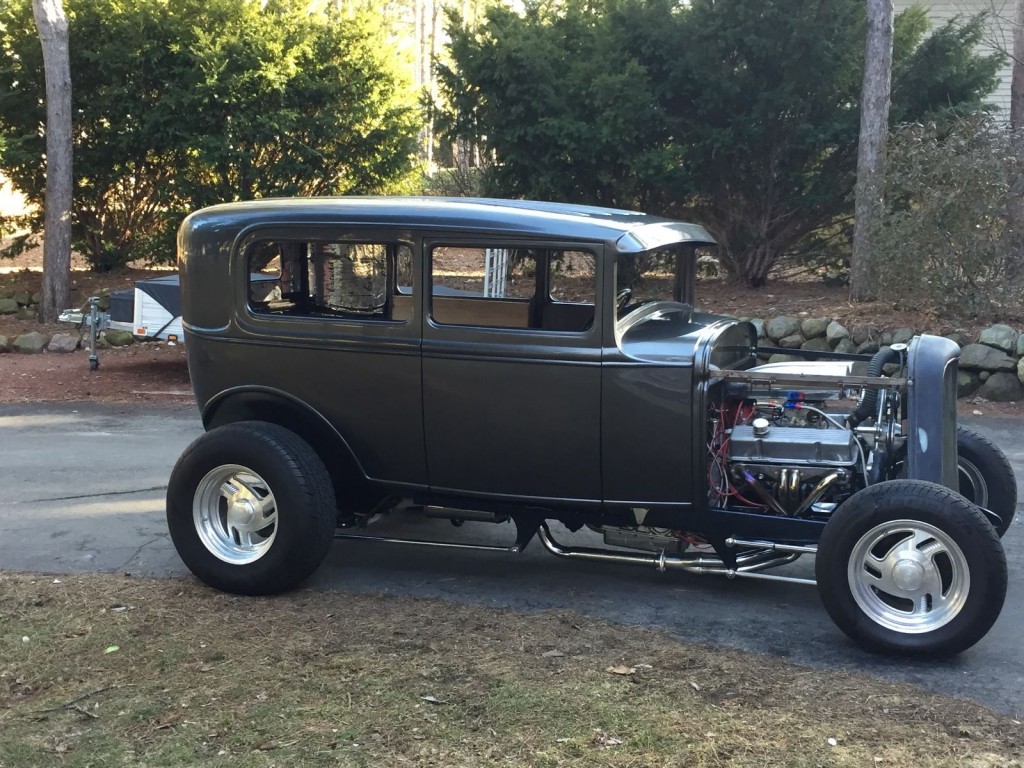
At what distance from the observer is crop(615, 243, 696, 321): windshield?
5.11 m

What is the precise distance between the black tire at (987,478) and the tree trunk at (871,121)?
6.53 meters

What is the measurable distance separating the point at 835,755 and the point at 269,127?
12816 mm

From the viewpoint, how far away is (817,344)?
10992 millimetres

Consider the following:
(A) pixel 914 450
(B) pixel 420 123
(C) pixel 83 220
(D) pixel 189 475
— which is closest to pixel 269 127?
(B) pixel 420 123

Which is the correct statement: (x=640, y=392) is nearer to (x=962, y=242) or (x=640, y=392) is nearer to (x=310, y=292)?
(x=310, y=292)

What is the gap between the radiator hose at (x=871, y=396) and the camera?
16.2ft

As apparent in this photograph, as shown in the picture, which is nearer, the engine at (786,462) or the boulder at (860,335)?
the engine at (786,462)

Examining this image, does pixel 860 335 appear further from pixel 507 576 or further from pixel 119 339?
pixel 119 339

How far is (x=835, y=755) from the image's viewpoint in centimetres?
356

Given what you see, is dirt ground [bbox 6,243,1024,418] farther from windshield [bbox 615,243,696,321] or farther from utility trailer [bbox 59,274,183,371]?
windshield [bbox 615,243,696,321]

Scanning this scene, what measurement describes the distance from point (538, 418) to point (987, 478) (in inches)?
95.3

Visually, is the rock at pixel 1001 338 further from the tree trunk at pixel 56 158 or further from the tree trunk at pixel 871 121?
the tree trunk at pixel 56 158

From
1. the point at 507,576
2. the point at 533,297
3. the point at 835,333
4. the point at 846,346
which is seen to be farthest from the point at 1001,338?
the point at 507,576

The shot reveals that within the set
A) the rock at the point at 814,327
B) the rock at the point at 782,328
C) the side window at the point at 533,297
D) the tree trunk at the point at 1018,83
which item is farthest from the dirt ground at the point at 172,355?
the side window at the point at 533,297
